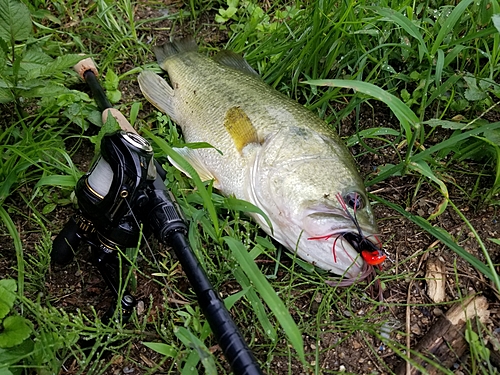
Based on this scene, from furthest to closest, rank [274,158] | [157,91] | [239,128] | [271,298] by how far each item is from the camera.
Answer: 1. [157,91]
2. [239,128]
3. [274,158]
4. [271,298]

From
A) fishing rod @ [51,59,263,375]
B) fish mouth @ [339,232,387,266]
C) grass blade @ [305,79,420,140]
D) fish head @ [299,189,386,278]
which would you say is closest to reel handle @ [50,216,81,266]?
fishing rod @ [51,59,263,375]

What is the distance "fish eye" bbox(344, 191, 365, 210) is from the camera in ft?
8.32

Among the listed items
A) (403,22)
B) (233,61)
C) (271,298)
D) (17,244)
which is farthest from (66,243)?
(403,22)

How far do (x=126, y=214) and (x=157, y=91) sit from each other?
1398 mm

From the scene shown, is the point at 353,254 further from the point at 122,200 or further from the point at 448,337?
the point at 122,200

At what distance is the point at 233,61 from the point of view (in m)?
3.39

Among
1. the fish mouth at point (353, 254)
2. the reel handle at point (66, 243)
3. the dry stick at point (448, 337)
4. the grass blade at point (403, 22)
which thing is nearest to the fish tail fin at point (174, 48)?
the grass blade at point (403, 22)

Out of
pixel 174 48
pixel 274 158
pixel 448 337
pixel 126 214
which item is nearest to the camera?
pixel 126 214

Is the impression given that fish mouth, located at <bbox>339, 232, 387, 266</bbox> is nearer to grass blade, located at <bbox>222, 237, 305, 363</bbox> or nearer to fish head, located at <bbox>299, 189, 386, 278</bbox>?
fish head, located at <bbox>299, 189, 386, 278</bbox>

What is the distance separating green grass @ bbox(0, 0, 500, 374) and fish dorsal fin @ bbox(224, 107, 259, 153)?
348 mm

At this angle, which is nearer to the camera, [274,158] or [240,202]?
[240,202]

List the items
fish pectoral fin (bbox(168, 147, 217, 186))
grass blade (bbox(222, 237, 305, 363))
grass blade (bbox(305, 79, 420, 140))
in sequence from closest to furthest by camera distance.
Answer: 1. grass blade (bbox(222, 237, 305, 363))
2. grass blade (bbox(305, 79, 420, 140))
3. fish pectoral fin (bbox(168, 147, 217, 186))

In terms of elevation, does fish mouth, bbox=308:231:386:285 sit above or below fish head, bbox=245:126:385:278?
below

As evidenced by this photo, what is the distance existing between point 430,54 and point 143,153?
1892 mm
